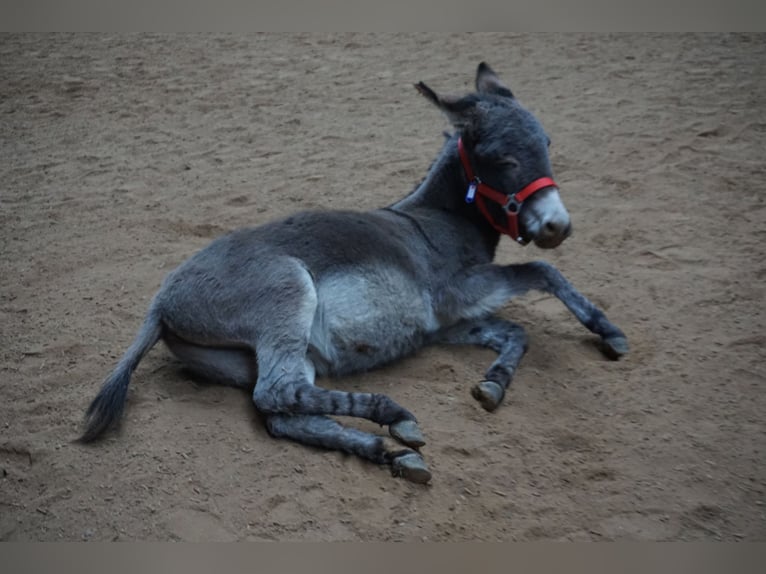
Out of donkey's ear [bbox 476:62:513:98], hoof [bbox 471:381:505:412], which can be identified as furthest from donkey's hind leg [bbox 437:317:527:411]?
donkey's ear [bbox 476:62:513:98]

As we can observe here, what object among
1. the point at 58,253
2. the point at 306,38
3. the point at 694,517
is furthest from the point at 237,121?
the point at 694,517

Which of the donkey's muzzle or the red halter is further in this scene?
the red halter

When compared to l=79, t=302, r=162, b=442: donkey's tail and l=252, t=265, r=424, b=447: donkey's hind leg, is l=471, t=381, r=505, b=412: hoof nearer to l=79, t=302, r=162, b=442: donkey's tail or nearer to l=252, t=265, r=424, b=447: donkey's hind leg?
l=252, t=265, r=424, b=447: donkey's hind leg

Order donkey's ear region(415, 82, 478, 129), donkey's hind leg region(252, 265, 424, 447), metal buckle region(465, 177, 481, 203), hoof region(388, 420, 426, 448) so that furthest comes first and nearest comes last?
metal buckle region(465, 177, 481, 203), donkey's ear region(415, 82, 478, 129), donkey's hind leg region(252, 265, 424, 447), hoof region(388, 420, 426, 448)

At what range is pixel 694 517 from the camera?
2.35 m

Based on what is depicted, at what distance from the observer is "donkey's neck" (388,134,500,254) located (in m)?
3.47

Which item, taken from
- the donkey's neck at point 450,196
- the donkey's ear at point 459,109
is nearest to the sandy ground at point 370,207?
the donkey's neck at point 450,196

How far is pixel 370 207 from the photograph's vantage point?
164 inches

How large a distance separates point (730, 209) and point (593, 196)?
0.74m

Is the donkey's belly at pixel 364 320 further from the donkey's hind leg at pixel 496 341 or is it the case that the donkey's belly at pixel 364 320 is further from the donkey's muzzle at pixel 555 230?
the donkey's muzzle at pixel 555 230

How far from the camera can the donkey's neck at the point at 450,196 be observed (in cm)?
347

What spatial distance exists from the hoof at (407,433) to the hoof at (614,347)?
100cm

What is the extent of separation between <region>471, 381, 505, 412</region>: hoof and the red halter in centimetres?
69

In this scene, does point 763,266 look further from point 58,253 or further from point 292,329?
point 58,253
